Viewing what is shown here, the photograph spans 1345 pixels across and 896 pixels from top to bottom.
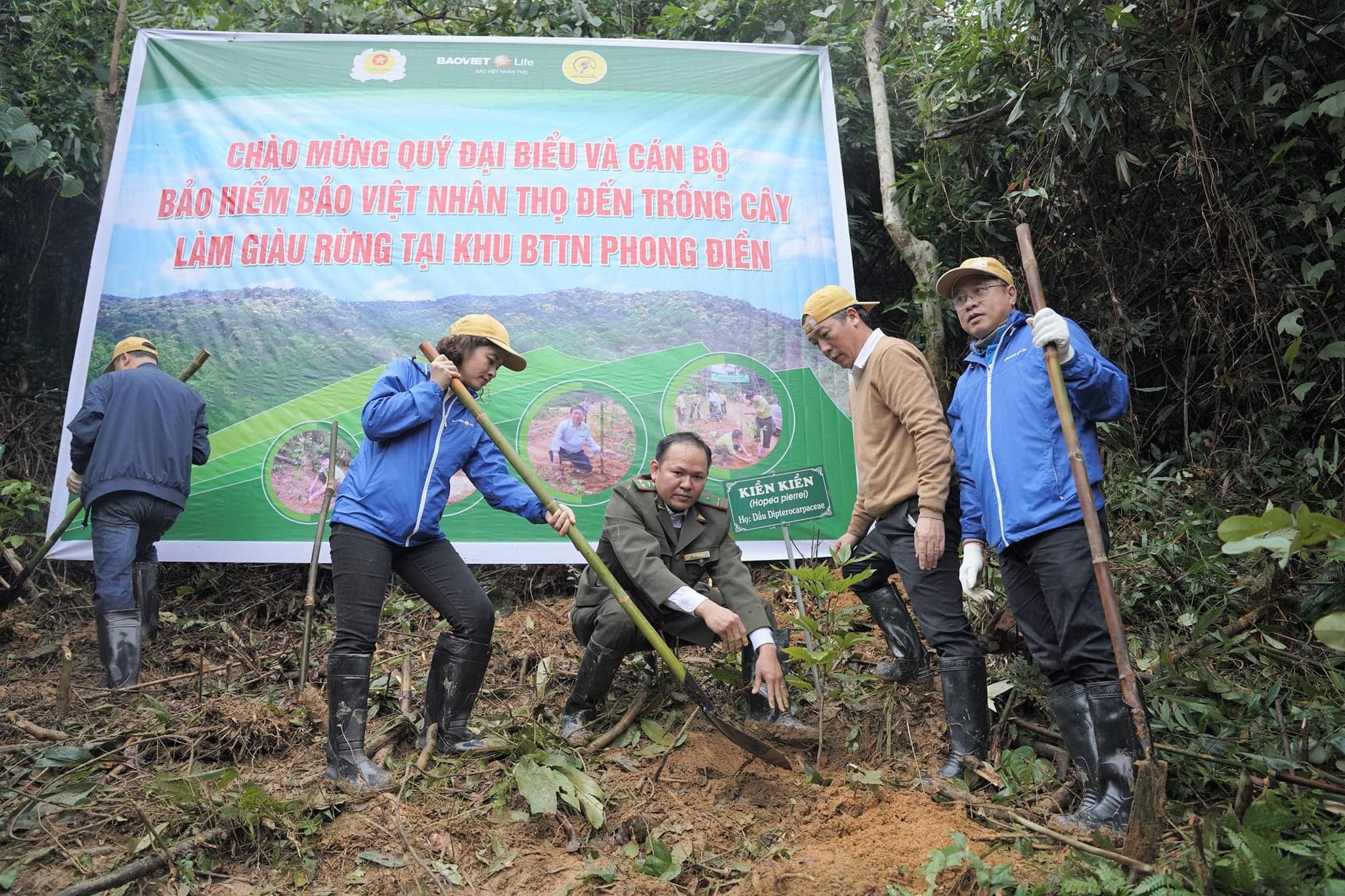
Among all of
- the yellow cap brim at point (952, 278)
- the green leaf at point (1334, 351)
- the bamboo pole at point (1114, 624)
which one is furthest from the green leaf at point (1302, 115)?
the yellow cap brim at point (952, 278)

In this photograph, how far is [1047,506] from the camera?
3.01m

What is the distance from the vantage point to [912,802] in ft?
10.3

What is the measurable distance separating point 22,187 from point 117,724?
5.54 metres

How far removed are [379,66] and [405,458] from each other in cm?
398

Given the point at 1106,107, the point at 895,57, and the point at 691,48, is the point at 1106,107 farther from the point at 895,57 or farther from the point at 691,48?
the point at 691,48

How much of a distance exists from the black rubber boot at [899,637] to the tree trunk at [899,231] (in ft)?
8.28

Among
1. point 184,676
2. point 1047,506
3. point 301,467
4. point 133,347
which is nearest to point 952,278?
point 1047,506

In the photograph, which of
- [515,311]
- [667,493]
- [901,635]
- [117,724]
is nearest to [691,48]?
[515,311]

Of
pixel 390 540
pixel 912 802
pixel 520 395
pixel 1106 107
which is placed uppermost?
pixel 1106 107

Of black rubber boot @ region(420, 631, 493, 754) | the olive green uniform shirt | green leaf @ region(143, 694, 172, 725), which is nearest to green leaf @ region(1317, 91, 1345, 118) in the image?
the olive green uniform shirt

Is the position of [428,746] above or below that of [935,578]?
below

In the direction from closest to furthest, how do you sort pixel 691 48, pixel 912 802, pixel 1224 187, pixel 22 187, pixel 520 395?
pixel 912 802, pixel 1224 187, pixel 520 395, pixel 691 48, pixel 22 187

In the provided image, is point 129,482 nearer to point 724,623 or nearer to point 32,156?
point 32,156

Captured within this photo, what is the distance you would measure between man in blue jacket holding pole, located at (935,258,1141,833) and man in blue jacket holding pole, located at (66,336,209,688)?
398 cm
